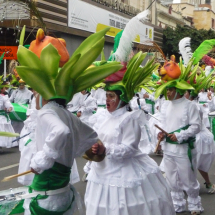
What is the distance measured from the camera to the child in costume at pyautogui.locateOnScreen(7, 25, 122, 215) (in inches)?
135

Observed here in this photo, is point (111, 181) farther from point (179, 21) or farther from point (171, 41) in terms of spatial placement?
point (179, 21)

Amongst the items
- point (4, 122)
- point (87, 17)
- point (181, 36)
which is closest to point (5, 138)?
point (4, 122)

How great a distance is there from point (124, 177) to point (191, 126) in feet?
6.45

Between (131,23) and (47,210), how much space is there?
2117 mm

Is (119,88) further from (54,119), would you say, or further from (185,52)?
(185,52)

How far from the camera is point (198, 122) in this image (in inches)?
246

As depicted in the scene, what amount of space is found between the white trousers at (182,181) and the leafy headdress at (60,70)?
2.89 metres

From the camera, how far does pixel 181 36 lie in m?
35.2

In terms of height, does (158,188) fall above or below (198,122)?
below

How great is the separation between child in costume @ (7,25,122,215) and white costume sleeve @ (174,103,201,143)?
2632mm

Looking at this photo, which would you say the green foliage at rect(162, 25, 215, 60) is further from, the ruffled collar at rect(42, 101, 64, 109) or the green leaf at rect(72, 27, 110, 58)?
the ruffled collar at rect(42, 101, 64, 109)

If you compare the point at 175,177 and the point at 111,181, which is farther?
the point at 175,177

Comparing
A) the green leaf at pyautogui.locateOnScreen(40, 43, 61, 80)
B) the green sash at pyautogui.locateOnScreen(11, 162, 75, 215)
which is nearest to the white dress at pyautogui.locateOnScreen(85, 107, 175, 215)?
the green sash at pyautogui.locateOnScreen(11, 162, 75, 215)

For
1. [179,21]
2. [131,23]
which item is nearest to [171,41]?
[179,21]
